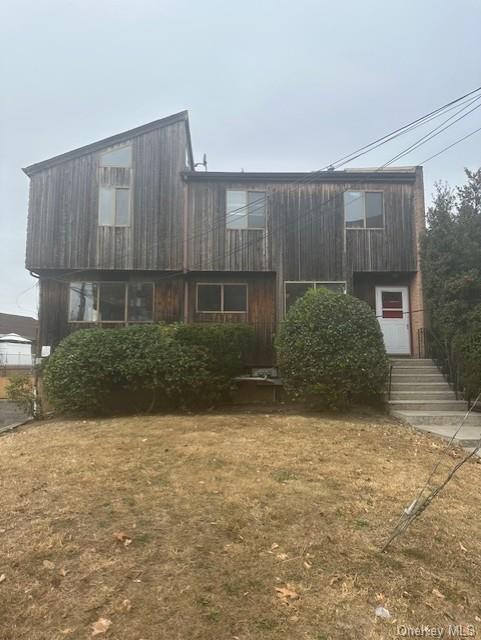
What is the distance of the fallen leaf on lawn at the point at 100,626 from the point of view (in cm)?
244

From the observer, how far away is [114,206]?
12.9 meters

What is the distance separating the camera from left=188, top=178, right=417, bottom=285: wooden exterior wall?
12.8m

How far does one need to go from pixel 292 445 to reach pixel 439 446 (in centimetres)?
217

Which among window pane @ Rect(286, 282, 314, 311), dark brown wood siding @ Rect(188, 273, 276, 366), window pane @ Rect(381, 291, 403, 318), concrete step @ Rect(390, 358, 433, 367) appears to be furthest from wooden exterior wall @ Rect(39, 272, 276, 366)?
concrete step @ Rect(390, 358, 433, 367)

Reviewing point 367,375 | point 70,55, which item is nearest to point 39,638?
point 367,375

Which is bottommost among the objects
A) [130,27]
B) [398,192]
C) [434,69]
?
[398,192]

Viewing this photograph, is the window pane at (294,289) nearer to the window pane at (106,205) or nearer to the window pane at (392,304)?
the window pane at (392,304)

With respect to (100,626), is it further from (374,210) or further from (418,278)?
(374,210)

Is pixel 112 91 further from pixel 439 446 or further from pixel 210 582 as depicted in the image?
pixel 210 582

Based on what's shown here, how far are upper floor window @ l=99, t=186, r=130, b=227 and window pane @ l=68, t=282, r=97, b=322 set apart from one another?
1855 mm

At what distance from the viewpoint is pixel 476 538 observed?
3705 mm

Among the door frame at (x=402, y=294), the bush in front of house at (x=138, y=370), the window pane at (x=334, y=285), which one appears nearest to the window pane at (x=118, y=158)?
the bush in front of house at (x=138, y=370)

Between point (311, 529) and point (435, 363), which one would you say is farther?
point (435, 363)

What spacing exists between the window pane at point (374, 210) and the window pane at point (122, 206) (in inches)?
267
